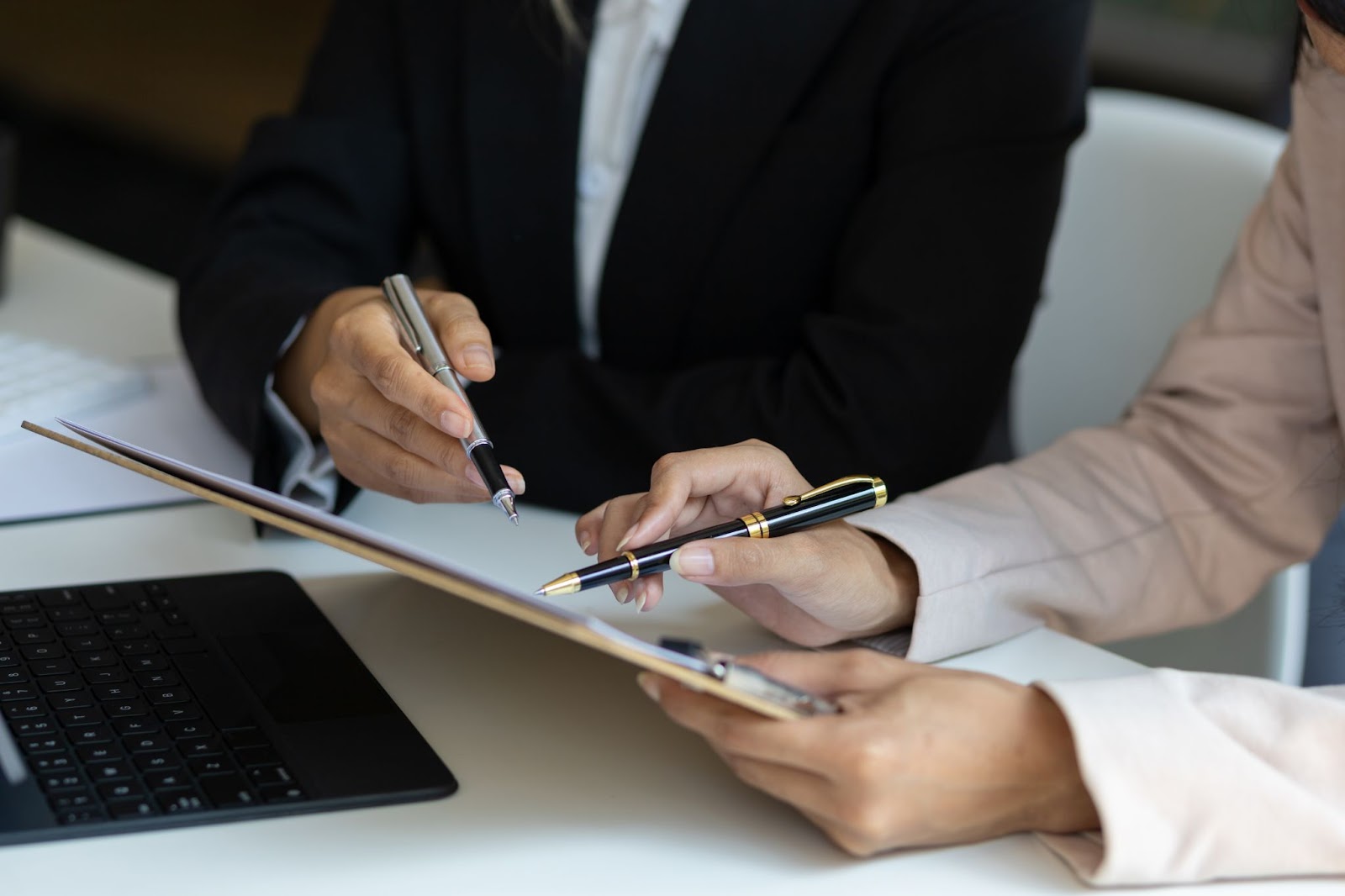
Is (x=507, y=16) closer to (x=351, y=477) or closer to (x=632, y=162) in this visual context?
(x=632, y=162)

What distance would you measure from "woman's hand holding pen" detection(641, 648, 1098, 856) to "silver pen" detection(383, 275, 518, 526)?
149 millimetres

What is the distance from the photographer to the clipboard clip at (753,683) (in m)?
0.56

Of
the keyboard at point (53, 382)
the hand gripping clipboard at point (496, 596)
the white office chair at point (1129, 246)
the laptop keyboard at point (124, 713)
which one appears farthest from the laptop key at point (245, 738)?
the white office chair at point (1129, 246)

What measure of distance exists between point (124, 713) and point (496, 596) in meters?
0.23

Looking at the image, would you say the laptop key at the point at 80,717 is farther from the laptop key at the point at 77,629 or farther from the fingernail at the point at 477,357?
the fingernail at the point at 477,357

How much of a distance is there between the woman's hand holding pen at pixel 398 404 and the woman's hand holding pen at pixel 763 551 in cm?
8

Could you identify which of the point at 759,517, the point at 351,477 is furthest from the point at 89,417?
the point at 759,517

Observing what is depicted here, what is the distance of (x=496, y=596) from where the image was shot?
0.53 m

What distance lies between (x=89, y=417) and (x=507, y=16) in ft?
1.50

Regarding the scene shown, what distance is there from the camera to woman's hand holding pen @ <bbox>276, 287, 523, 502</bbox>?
76cm

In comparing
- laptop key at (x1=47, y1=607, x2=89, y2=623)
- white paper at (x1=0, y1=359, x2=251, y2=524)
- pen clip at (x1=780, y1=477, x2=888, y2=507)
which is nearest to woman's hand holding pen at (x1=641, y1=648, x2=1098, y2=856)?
pen clip at (x1=780, y1=477, x2=888, y2=507)

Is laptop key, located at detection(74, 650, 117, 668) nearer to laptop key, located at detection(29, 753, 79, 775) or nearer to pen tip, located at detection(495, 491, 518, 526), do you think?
laptop key, located at detection(29, 753, 79, 775)

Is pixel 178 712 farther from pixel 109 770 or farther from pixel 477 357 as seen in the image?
pixel 477 357

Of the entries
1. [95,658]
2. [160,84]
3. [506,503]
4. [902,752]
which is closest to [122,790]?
[95,658]
